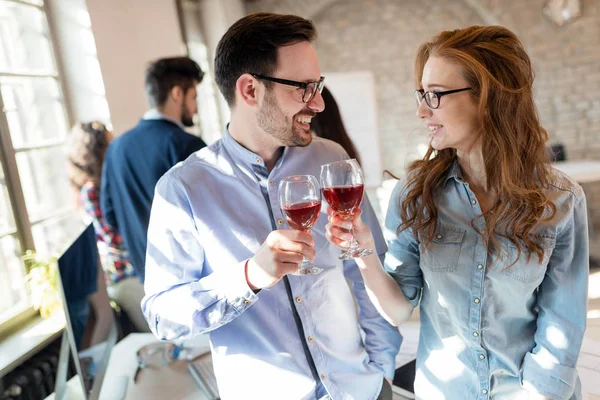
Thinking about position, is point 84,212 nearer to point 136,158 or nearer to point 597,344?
point 136,158

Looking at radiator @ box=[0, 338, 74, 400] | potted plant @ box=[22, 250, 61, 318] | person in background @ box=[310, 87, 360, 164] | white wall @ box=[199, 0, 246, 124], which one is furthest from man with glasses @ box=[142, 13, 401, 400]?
white wall @ box=[199, 0, 246, 124]

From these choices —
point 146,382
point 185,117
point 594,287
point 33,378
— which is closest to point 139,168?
point 185,117

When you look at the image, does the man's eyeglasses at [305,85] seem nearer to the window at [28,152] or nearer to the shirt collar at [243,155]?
the shirt collar at [243,155]

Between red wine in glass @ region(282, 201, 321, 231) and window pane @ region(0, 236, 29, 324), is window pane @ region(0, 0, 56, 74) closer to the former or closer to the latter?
window pane @ region(0, 236, 29, 324)

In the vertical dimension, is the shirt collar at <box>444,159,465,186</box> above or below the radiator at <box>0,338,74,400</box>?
above

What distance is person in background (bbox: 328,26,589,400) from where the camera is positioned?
1222 mm

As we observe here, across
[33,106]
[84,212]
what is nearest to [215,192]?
[84,212]

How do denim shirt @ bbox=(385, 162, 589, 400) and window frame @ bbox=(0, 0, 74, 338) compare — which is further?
window frame @ bbox=(0, 0, 74, 338)

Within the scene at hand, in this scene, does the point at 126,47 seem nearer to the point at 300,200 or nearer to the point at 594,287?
the point at 300,200

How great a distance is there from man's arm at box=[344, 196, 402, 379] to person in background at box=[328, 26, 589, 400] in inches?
4.3

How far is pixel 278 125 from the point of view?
1281 millimetres

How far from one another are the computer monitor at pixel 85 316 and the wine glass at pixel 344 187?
82cm

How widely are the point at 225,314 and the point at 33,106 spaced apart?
104 inches

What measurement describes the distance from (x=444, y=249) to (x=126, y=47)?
3369 millimetres
